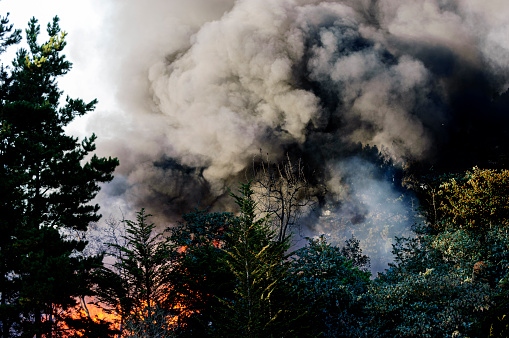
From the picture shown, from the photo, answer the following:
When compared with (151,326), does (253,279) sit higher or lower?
higher

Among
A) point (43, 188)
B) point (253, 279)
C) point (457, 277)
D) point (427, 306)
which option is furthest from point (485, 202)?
point (43, 188)

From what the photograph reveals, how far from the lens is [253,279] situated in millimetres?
9461

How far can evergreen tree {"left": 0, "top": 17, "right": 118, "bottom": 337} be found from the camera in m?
10.8

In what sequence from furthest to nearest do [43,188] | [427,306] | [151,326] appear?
[43,188]
[151,326]
[427,306]

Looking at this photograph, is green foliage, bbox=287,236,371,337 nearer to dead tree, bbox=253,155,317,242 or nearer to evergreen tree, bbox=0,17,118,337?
dead tree, bbox=253,155,317,242

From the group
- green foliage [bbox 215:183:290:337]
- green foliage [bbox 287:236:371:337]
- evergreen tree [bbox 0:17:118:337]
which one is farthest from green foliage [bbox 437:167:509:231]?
evergreen tree [bbox 0:17:118:337]

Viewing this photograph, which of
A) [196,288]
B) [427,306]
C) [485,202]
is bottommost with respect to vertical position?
[427,306]

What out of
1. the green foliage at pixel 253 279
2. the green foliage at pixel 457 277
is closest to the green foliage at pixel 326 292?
the green foliage at pixel 457 277

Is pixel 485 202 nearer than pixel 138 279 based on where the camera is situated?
No

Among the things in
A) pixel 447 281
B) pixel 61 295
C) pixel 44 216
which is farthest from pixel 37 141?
pixel 447 281

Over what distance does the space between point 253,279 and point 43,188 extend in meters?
11.4

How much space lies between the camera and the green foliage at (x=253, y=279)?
9078mm

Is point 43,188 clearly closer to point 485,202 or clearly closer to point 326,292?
point 326,292

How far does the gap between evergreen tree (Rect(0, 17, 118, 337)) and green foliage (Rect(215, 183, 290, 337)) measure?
5.94 meters
